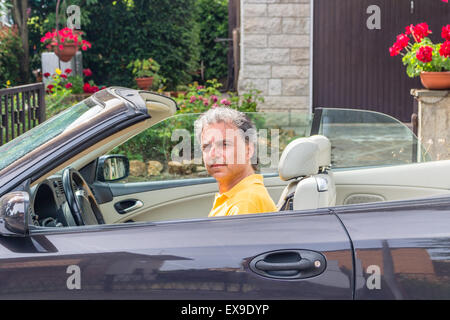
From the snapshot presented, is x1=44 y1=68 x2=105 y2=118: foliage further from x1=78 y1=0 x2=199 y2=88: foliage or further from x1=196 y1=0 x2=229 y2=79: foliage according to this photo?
x1=196 y1=0 x2=229 y2=79: foliage

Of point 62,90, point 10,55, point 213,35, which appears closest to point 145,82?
point 10,55

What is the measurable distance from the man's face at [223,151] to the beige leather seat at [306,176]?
1.12ft

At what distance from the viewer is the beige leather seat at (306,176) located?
2766mm

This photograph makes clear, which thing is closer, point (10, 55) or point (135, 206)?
point (135, 206)

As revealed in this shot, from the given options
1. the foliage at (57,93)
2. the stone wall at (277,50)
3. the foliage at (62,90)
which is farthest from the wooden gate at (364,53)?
the foliage at (57,93)

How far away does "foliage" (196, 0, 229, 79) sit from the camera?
1670 centimetres

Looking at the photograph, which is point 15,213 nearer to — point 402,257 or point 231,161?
point 231,161

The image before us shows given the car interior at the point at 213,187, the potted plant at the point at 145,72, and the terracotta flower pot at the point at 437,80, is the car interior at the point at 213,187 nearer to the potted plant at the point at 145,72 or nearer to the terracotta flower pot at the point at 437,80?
the terracotta flower pot at the point at 437,80

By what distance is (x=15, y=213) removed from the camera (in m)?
2.04

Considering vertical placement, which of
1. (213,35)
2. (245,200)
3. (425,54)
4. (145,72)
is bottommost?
(245,200)

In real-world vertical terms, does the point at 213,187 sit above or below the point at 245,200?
below

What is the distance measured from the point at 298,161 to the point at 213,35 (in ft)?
47.1

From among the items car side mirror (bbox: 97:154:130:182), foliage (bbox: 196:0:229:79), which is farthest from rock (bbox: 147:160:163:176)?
foliage (bbox: 196:0:229:79)
